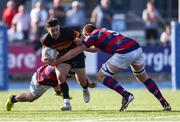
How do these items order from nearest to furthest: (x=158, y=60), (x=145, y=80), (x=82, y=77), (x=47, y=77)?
1. (x=145, y=80)
2. (x=47, y=77)
3. (x=82, y=77)
4. (x=158, y=60)

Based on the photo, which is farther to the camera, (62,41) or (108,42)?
(62,41)

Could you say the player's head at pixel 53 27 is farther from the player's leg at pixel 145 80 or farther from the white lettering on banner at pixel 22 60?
the white lettering on banner at pixel 22 60

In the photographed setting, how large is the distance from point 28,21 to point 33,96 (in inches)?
483

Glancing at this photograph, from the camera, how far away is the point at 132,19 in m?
31.5

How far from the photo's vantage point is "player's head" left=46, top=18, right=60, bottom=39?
14.9 metres

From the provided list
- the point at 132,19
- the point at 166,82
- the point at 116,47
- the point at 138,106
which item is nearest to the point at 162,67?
the point at 166,82

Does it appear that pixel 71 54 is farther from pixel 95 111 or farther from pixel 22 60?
pixel 22 60

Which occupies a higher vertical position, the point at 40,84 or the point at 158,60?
the point at 40,84

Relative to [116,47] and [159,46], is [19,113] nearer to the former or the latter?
[116,47]

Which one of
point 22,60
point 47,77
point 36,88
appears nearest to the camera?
point 47,77

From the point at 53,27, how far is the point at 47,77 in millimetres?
1028

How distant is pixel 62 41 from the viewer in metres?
15.3

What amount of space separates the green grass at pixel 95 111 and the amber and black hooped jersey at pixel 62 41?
3.56 ft

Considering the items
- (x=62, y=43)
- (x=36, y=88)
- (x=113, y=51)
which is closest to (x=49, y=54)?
(x=62, y=43)
